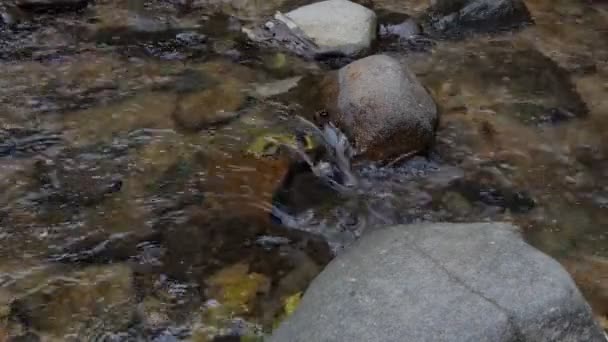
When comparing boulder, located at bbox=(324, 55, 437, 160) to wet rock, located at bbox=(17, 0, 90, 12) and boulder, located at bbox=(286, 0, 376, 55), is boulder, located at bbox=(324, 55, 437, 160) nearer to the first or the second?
boulder, located at bbox=(286, 0, 376, 55)

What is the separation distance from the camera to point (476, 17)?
629 cm

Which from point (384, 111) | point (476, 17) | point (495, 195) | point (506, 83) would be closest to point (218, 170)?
point (384, 111)

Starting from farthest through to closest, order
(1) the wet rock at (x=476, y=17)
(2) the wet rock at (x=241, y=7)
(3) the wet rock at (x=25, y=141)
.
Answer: (2) the wet rock at (x=241, y=7)
(1) the wet rock at (x=476, y=17)
(3) the wet rock at (x=25, y=141)

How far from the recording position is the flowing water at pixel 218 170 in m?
3.59

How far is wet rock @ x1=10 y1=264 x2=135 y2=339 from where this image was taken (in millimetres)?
3379

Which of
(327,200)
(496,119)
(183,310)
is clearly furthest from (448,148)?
(183,310)

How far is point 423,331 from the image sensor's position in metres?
2.71

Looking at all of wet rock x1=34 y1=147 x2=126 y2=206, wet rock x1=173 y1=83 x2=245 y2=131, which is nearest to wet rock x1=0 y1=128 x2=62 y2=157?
wet rock x1=34 y1=147 x2=126 y2=206

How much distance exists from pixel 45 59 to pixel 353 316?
3760 millimetres

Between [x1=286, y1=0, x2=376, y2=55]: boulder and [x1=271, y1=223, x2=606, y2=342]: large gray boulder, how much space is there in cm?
278

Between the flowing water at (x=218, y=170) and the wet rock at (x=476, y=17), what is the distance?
0.19 metres

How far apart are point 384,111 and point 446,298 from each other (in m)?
1.89

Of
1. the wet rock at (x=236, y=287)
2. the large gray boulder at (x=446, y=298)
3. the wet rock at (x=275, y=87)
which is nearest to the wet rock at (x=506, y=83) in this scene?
the wet rock at (x=275, y=87)

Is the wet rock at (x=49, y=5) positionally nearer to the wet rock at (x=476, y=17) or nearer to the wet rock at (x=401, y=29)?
the wet rock at (x=401, y=29)
